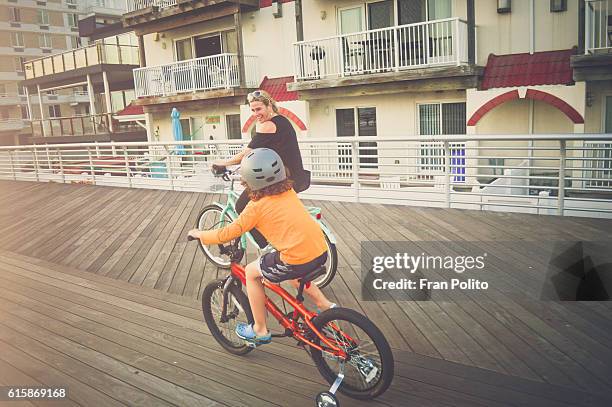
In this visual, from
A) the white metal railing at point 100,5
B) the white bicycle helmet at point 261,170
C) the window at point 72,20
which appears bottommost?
the white bicycle helmet at point 261,170

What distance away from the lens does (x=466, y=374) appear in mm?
3090

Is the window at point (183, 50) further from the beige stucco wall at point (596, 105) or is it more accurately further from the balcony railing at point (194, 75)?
the beige stucco wall at point (596, 105)

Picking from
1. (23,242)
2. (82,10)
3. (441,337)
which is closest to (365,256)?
(441,337)

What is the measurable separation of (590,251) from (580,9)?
771cm

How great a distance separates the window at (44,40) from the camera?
44247mm

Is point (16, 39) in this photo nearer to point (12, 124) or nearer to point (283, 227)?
point (12, 124)

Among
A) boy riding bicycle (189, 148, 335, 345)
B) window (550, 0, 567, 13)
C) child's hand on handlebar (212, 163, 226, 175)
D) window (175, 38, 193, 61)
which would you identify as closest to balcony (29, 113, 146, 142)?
window (175, 38, 193, 61)

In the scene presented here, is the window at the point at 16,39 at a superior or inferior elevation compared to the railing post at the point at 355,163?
superior

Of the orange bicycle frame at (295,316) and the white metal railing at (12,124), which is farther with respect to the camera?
the white metal railing at (12,124)

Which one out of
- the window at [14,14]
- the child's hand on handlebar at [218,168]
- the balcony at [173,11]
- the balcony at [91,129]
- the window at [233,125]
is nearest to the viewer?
the child's hand on handlebar at [218,168]

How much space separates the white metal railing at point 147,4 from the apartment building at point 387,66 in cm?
7

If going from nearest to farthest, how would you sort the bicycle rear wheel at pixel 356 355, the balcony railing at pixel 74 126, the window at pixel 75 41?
1. the bicycle rear wheel at pixel 356 355
2. the balcony railing at pixel 74 126
3. the window at pixel 75 41

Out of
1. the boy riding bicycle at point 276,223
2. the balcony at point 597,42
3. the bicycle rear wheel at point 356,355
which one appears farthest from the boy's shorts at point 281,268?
the balcony at point 597,42

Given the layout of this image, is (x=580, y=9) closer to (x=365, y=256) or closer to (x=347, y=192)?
(x=347, y=192)
